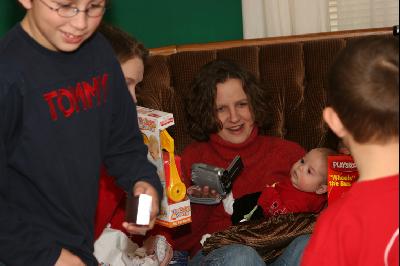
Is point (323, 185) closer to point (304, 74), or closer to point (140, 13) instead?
point (304, 74)

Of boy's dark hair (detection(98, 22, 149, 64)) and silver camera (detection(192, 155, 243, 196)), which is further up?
boy's dark hair (detection(98, 22, 149, 64))

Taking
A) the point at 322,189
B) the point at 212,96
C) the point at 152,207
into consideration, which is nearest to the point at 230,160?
the point at 212,96

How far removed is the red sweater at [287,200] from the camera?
7.70 feet

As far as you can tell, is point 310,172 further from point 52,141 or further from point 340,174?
point 52,141

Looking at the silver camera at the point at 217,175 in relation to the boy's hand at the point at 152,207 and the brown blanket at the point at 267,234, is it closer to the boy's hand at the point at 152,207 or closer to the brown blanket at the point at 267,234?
the brown blanket at the point at 267,234

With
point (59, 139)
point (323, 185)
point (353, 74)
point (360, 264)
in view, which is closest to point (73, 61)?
point (59, 139)

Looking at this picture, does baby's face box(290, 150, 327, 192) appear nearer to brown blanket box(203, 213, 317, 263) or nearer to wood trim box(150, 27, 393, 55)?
brown blanket box(203, 213, 317, 263)

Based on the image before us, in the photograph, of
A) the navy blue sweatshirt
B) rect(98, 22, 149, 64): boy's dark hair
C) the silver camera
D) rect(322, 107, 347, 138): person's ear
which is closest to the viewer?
rect(322, 107, 347, 138): person's ear

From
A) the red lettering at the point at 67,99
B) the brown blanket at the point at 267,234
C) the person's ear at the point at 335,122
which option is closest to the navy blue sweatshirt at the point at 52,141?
the red lettering at the point at 67,99

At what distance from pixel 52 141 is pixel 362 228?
75 cm

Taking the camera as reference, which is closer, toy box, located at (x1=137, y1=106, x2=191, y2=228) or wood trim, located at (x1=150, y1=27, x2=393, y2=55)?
toy box, located at (x1=137, y1=106, x2=191, y2=228)

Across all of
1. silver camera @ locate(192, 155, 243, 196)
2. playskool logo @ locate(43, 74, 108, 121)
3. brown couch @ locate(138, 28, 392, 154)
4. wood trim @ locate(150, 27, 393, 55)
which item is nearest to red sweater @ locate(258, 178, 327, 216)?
silver camera @ locate(192, 155, 243, 196)

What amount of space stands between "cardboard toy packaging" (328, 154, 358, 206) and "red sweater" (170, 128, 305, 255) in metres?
0.37

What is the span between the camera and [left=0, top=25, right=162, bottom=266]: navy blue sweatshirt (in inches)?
61.6
